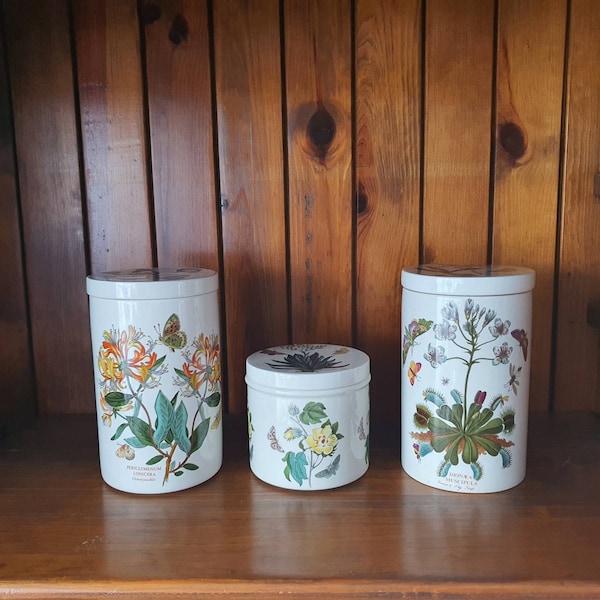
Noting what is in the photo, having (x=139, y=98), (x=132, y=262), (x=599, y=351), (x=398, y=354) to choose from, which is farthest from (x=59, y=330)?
(x=599, y=351)

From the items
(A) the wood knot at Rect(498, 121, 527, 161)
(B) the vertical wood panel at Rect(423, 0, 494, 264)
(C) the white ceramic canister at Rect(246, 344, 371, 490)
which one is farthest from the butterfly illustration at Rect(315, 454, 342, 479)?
(A) the wood knot at Rect(498, 121, 527, 161)

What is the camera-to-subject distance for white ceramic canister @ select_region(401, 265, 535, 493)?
0.52 meters

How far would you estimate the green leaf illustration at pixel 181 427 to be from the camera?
54 centimetres

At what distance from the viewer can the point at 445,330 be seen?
53 centimetres

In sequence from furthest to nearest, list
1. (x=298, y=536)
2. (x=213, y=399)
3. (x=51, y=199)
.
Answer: (x=51, y=199)
(x=213, y=399)
(x=298, y=536)

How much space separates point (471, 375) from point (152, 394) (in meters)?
0.27

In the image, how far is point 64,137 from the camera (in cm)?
66

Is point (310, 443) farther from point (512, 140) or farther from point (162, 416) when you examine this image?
point (512, 140)

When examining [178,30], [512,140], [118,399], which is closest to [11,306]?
[118,399]

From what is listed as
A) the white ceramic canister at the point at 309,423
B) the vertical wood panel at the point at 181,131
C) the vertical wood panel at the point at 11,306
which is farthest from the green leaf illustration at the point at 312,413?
the vertical wood panel at the point at 11,306

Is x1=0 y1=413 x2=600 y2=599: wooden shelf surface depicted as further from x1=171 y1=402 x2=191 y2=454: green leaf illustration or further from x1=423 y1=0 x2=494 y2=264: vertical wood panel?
x1=423 y1=0 x2=494 y2=264: vertical wood panel

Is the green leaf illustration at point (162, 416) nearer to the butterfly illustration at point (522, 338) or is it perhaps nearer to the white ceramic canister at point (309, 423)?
the white ceramic canister at point (309, 423)

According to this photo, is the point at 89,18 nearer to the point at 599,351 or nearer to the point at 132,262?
the point at 132,262

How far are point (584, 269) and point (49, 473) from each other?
57cm
